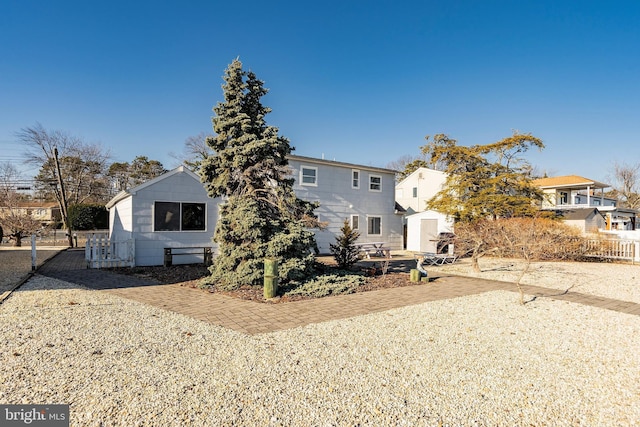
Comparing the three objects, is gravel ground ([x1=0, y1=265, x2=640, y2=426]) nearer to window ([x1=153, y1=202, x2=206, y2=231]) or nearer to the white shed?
window ([x1=153, y1=202, x2=206, y2=231])

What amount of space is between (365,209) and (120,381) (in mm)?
18218

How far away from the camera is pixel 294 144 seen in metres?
10.4

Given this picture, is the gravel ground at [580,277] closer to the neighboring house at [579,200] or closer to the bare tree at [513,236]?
the bare tree at [513,236]

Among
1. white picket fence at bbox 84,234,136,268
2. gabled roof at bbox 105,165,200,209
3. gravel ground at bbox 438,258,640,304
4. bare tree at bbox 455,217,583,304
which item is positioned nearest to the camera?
gravel ground at bbox 438,258,640,304

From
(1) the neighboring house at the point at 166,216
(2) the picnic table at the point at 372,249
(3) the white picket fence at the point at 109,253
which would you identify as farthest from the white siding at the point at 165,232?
(2) the picnic table at the point at 372,249

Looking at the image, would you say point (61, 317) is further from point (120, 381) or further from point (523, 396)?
point (523, 396)

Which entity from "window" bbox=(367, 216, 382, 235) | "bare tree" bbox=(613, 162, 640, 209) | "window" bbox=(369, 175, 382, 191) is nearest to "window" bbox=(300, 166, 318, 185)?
"window" bbox=(369, 175, 382, 191)

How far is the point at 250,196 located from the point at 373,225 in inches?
509

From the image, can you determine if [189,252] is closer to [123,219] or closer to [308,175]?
[123,219]

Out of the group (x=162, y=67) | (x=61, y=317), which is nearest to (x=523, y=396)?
(x=61, y=317)

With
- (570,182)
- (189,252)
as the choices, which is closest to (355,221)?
(189,252)

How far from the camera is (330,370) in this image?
398 centimetres

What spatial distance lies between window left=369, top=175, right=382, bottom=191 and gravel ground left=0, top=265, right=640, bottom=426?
50.2 feet

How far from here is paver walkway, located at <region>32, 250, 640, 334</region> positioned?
247 inches
